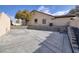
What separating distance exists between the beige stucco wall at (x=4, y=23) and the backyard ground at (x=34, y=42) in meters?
0.07

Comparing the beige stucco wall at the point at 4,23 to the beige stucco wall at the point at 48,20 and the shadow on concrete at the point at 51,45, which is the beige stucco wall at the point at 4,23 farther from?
the shadow on concrete at the point at 51,45

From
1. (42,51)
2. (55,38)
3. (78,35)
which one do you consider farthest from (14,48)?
(78,35)

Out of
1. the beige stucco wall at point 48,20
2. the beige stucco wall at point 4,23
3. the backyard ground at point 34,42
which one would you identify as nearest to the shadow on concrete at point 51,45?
the backyard ground at point 34,42

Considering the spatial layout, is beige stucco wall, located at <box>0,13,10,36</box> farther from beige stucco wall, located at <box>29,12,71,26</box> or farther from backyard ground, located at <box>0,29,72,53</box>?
beige stucco wall, located at <box>29,12,71,26</box>

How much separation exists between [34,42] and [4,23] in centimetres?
55

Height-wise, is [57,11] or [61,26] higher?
[57,11]

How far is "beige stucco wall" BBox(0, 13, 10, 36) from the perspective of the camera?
2387 millimetres

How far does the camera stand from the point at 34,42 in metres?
2.41

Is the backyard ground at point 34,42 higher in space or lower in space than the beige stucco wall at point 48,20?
lower

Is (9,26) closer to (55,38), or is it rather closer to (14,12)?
(14,12)

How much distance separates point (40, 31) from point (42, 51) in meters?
0.34

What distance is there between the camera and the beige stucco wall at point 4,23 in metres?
2.39

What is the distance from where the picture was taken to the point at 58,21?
8.13ft

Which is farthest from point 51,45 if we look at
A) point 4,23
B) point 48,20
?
point 4,23
